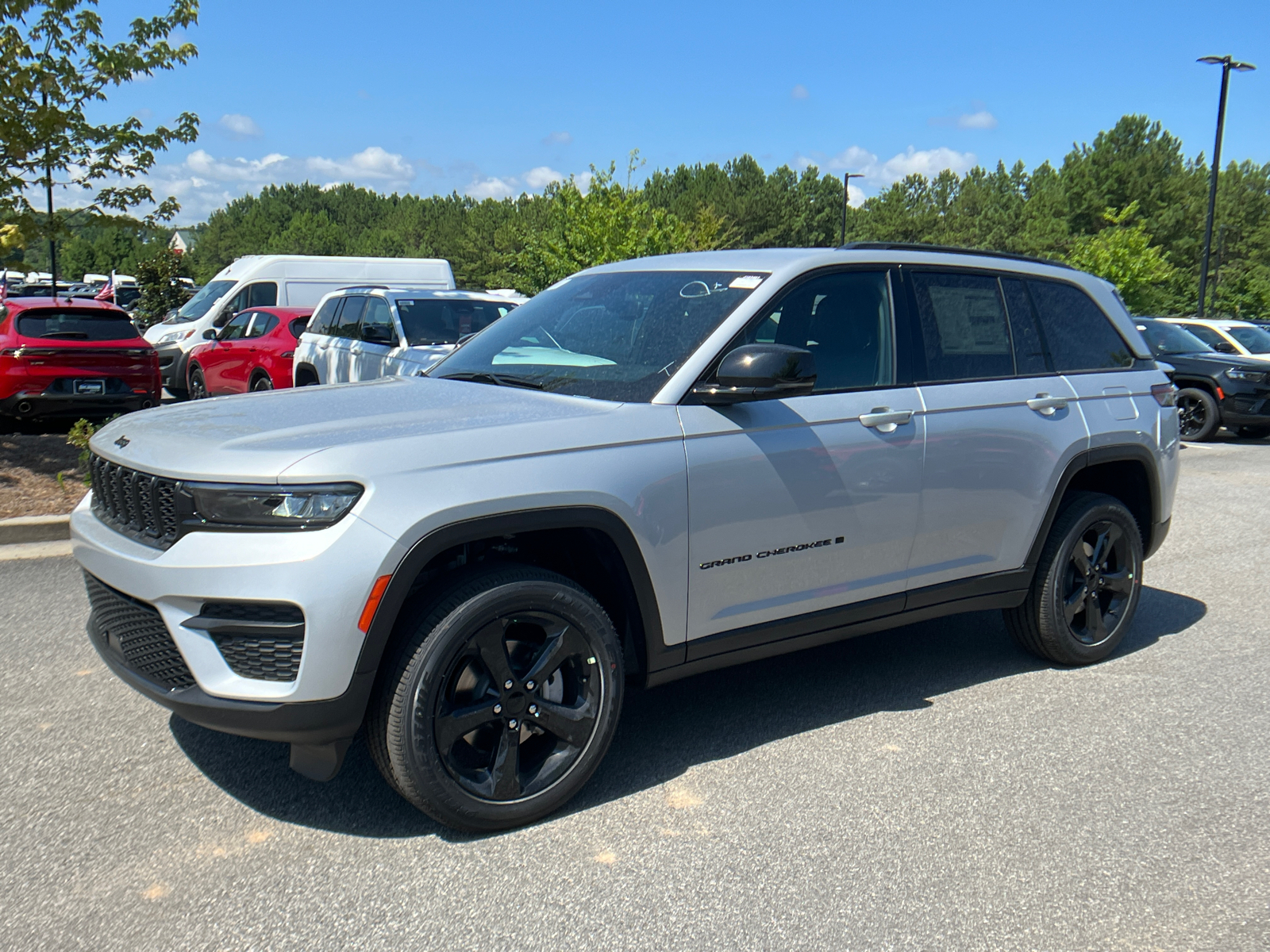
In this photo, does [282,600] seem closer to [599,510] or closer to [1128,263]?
[599,510]

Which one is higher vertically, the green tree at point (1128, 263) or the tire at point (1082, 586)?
the green tree at point (1128, 263)

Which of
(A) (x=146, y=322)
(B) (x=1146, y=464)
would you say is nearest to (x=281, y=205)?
(A) (x=146, y=322)

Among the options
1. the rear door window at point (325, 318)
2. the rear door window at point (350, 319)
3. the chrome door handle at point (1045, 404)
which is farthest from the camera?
the rear door window at point (325, 318)

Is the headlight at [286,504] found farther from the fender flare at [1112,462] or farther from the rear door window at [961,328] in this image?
the fender flare at [1112,462]

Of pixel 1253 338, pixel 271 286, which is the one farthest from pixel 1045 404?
pixel 271 286

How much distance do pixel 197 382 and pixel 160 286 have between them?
64.7 ft

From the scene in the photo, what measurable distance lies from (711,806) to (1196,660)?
9.64 feet

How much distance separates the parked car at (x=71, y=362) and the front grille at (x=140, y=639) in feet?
29.5

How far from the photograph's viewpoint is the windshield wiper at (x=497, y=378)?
3967mm

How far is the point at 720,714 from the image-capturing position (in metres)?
4.42

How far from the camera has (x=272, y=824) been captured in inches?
134

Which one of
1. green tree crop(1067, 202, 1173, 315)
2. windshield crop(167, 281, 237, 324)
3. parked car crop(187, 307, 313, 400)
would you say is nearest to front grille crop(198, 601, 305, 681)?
parked car crop(187, 307, 313, 400)

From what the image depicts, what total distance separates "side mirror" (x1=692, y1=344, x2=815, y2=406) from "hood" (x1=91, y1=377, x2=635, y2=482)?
0.35 meters

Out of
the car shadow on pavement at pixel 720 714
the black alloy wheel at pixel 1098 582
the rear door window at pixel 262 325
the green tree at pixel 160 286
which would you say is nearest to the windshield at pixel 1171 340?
the car shadow on pavement at pixel 720 714
